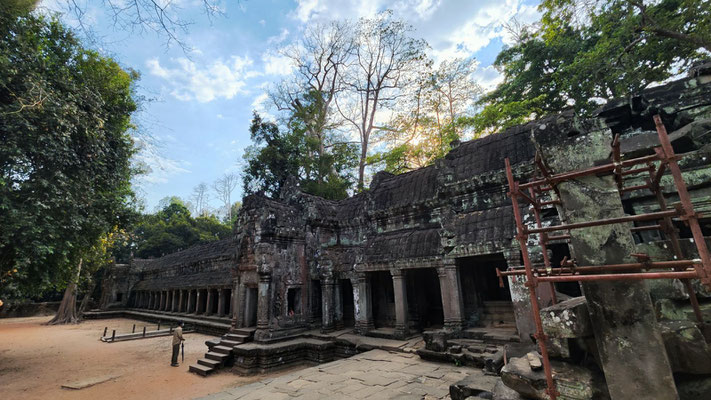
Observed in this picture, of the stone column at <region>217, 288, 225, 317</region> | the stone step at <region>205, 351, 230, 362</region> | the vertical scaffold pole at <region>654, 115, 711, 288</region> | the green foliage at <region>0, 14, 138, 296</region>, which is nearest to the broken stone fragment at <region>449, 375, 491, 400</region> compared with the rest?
the vertical scaffold pole at <region>654, 115, 711, 288</region>

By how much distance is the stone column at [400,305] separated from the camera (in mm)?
9266

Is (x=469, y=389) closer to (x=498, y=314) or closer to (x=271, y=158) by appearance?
(x=498, y=314)

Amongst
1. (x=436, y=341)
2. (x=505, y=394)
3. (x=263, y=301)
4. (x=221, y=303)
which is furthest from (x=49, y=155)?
(x=505, y=394)

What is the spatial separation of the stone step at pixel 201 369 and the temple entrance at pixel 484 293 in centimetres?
806

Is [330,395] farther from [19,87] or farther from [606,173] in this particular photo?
[19,87]

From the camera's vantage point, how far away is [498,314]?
30.2 ft

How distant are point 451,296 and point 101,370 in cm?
1200

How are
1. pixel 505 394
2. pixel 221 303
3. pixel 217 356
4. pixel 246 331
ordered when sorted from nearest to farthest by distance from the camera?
pixel 505 394
pixel 217 356
pixel 246 331
pixel 221 303

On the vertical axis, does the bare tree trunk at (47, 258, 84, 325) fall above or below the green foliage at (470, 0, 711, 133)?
below

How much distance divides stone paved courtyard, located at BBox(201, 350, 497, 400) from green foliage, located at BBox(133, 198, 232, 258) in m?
30.6

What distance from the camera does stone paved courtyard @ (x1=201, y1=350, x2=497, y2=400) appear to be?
550 centimetres

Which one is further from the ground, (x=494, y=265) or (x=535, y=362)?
(x=494, y=265)

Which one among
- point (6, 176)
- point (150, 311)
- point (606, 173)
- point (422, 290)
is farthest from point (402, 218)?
point (150, 311)

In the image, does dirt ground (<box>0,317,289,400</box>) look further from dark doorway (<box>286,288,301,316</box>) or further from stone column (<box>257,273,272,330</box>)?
dark doorway (<box>286,288,301,316</box>)
